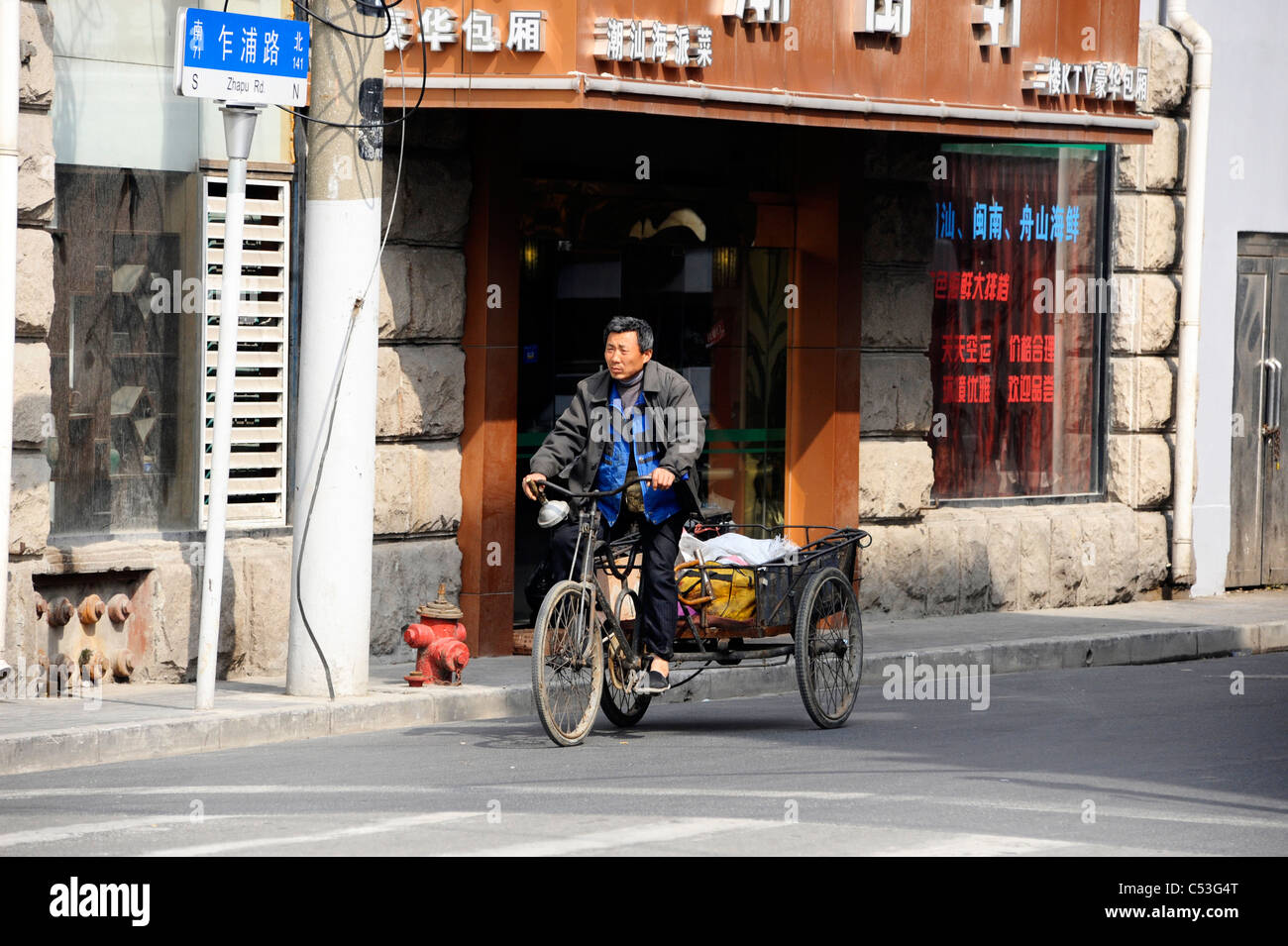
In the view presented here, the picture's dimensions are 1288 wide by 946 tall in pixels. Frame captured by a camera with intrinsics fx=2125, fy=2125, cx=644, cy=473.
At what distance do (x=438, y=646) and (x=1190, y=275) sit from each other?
8.43 metres

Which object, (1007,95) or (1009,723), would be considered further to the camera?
(1007,95)

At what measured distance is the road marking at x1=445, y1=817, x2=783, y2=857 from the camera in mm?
6957

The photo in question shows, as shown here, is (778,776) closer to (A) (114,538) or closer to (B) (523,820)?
(B) (523,820)

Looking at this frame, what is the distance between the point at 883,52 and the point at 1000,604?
4623 millimetres

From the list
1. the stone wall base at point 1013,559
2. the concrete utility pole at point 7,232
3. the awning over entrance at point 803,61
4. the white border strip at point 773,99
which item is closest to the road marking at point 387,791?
the concrete utility pole at point 7,232

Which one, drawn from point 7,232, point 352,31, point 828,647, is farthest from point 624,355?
point 7,232

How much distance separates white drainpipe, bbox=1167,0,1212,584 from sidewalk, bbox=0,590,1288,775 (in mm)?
942

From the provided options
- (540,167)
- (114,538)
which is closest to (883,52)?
(540,167)

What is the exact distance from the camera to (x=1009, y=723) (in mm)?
10984

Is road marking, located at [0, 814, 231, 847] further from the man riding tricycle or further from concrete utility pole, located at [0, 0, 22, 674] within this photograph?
concrete utility pole, located at [0, 0, 22, 674]

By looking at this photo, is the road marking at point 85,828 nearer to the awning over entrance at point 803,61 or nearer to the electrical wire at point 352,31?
the electrical wire at point 352,31

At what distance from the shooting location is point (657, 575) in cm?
980

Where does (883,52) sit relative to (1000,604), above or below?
above

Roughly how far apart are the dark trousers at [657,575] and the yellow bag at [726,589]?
34 cm
